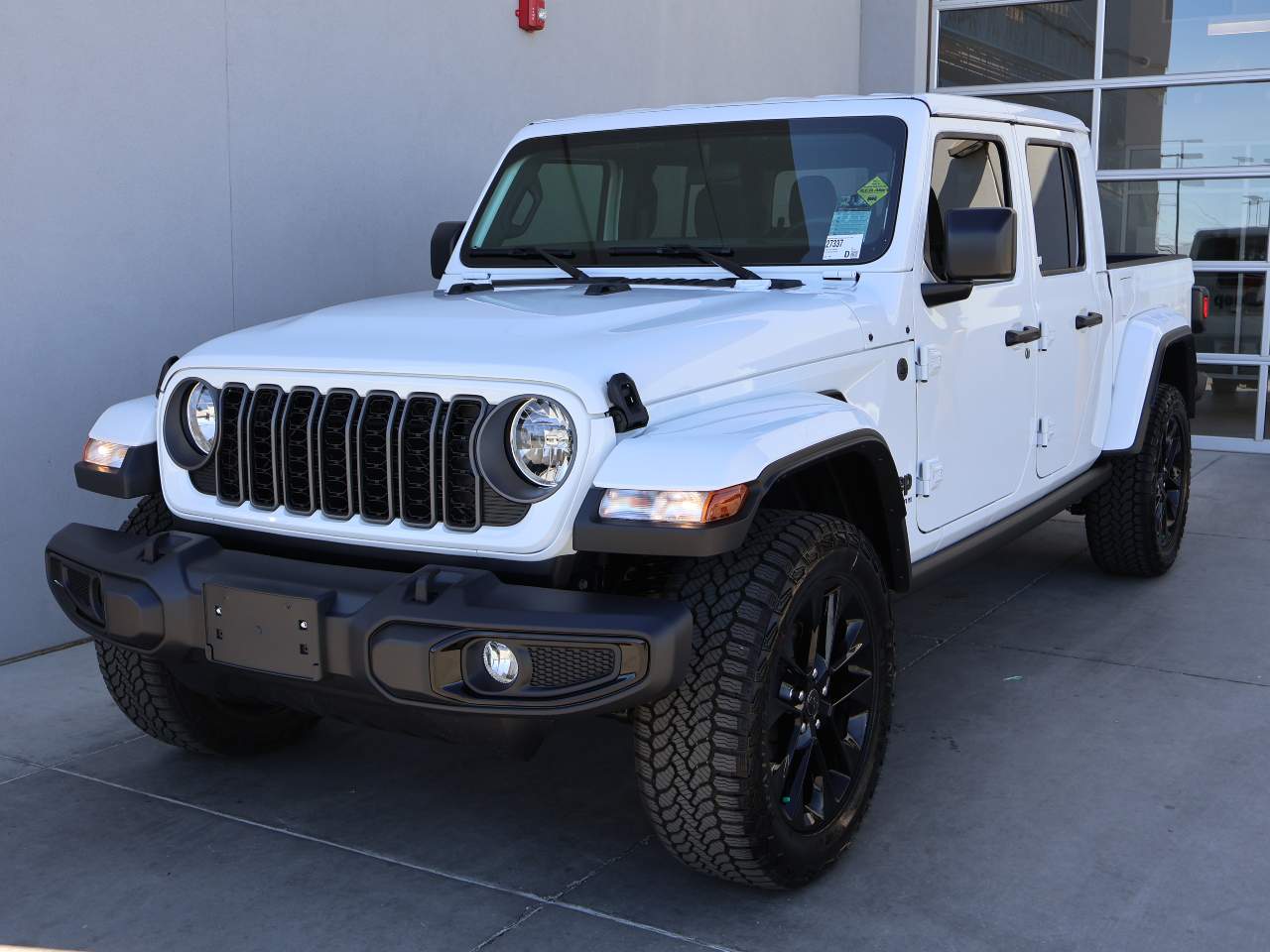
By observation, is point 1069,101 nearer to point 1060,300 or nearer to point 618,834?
point 1060,300

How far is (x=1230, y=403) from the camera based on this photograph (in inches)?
394

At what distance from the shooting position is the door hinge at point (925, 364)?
12.7ft

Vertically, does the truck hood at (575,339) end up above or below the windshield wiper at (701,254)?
below

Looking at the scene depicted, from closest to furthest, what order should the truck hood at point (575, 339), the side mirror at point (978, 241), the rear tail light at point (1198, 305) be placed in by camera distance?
the truck hood at point (575, 339)
the side mirror at point (978, 241)
the rear tail light at point (1198, 305)

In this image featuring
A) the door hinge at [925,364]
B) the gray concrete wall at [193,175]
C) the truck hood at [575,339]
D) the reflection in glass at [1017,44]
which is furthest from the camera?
the reflection in glass at [1017,44]

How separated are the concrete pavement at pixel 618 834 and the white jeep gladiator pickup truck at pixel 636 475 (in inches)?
8.8

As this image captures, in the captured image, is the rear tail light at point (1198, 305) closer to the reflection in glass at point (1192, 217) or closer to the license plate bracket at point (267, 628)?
the reflection in glass at point (1192, 217)

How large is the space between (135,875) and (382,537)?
3.57 feet

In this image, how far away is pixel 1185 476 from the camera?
614 centimetres

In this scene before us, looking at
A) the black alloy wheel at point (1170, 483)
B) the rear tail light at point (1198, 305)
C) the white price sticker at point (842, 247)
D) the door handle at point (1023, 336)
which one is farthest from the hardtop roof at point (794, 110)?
the rear tail light at point (1198, 305)

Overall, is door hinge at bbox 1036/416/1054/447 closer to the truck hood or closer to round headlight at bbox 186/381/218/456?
the truck hood

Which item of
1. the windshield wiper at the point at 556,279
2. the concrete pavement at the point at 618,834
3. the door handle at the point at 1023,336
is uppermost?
the windshield wiper at the point at 556,279

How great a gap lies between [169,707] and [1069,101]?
29.7 feet

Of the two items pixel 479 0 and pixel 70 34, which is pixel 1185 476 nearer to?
pixel 479 0
